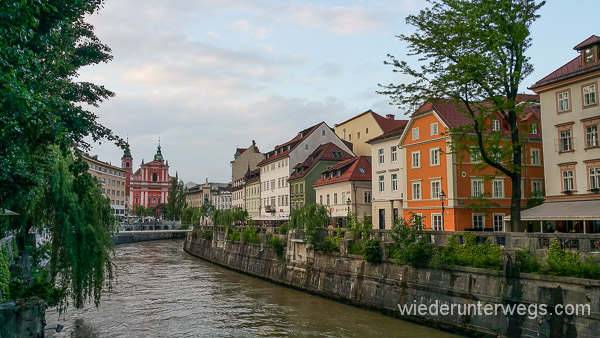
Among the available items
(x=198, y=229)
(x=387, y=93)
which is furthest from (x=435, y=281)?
(x=198, y=229)

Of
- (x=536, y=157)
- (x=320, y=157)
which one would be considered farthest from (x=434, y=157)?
(x=320, y=157)

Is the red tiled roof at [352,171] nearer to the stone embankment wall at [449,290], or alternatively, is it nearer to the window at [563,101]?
the stone embankment wall at [449,290]

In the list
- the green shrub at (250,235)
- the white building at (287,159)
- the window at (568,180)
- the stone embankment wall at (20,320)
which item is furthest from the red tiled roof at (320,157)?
the stone embankment wall at (20,320)

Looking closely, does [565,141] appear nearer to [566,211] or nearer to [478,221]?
[566,211]

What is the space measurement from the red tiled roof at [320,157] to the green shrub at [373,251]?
32822mm

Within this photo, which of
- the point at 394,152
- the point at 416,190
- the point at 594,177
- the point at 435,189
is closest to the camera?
the point at 594,177

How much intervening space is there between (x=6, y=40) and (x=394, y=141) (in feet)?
115

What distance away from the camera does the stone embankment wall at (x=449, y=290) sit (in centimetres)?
1501

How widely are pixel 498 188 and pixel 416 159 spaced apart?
21.1 feet

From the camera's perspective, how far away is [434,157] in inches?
1410

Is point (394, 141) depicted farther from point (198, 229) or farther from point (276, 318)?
point (198, 229)

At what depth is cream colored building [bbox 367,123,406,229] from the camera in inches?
1582

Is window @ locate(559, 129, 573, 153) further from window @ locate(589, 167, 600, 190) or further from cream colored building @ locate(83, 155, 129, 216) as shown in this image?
cream colored building @ locate(83, 155, 129, 216)

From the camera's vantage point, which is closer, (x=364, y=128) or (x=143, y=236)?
(x=364, y=128)
